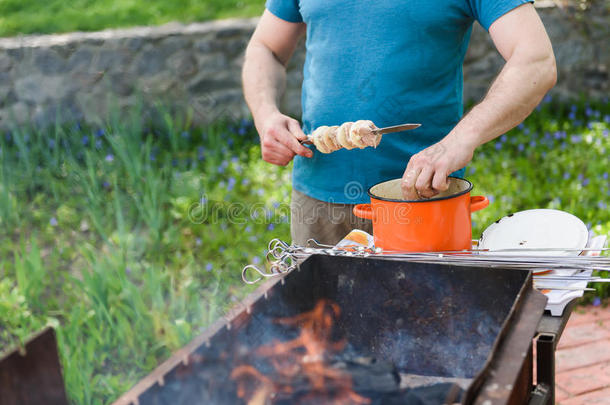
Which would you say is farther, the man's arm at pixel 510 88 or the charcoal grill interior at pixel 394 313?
the man's arm at pixel 510 88

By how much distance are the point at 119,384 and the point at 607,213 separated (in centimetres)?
255

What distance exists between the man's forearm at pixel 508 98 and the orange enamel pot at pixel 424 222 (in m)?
A: 0.12

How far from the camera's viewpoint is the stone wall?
4672mm

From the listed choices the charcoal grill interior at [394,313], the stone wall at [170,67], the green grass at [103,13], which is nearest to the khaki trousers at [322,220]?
the charcoal grill interior at [394,313]

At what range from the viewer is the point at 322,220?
1.96 meters

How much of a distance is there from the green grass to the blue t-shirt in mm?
3578

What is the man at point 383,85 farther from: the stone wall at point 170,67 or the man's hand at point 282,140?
the stone wall at point 170,67

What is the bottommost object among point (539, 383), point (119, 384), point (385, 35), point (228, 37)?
point (119, 384)

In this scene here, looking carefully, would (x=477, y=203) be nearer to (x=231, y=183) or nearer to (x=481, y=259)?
(x=481, y=259)

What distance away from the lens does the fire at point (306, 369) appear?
1130 millimetres

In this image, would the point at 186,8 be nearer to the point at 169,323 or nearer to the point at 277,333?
the point at 169,323

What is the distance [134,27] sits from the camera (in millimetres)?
4988

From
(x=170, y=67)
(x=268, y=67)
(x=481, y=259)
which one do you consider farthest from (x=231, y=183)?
(x=481, y=259)

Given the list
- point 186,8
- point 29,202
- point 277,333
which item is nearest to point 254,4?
point 186,8
